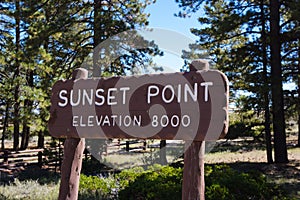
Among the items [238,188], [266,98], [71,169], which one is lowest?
[238,188]

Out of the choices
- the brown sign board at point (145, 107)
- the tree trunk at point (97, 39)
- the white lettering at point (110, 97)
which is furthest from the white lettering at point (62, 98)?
the tree trunk at point (97, 39)

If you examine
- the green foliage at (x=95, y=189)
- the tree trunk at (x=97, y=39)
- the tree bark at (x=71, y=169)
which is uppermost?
the tree trunk at (x=97, y=39)

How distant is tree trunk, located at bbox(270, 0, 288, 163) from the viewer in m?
11.7

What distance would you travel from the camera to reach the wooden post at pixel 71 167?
3713 mm

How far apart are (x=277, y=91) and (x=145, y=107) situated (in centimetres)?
938

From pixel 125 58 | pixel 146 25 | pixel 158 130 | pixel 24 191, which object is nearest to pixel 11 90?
pixel 125 58

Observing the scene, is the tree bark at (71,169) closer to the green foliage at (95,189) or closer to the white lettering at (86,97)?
the white lettering at (86,97)

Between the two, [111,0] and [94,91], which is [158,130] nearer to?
[94,91]

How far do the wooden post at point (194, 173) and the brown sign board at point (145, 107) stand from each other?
0.14m

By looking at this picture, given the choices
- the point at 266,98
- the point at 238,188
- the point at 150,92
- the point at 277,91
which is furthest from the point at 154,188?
the point at 266,98

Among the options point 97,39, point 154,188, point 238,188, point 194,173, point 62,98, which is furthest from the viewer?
point 97,39

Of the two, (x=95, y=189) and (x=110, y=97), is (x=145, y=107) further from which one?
(x=95, y=189)

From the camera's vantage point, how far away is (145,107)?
3332 millimetres

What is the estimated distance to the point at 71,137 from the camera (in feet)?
12.2
